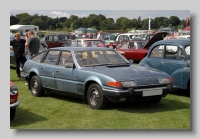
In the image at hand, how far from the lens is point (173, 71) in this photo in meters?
Result: 9.64

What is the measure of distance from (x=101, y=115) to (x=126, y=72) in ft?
3.62

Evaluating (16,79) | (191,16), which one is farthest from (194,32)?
(16,79)

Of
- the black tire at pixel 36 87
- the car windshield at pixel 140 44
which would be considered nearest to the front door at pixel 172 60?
the black tire at pixel 36 87

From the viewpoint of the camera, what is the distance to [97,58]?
28.5 ft

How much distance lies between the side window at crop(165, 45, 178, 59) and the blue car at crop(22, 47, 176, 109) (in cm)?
168

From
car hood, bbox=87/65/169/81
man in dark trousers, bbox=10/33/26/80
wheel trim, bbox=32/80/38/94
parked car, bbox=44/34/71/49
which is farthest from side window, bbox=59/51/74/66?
parked car, bbox=44/34/71/49

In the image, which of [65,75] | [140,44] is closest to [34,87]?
[65,75]

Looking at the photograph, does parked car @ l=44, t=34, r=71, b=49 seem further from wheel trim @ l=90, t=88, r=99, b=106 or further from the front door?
wheel trim @ l=90, t=88, r=99, b=106

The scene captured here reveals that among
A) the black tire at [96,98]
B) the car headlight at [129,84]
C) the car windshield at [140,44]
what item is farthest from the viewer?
the car windshield at [140,44]

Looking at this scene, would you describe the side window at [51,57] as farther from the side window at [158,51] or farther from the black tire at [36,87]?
the side window at [158,51]

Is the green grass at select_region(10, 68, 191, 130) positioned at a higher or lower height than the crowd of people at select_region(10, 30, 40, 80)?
lower

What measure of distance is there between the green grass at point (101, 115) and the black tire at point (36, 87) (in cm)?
41

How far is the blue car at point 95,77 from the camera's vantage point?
24.6 ft

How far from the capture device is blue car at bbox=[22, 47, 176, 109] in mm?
7488
